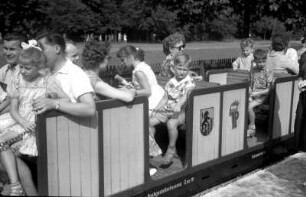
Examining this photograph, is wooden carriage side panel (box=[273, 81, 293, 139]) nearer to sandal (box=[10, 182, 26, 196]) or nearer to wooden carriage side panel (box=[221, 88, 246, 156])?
wooden carriage side panel (box=[221, 88, 246, 156])

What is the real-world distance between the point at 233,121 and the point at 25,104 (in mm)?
2406

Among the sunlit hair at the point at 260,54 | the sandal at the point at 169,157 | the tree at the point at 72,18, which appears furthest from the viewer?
the tree at the point at 72,18

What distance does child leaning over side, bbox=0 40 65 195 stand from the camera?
3.06 m

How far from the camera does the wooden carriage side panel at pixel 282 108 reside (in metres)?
5.35

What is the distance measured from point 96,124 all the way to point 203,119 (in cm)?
140

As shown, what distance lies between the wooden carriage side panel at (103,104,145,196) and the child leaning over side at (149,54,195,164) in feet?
1.85

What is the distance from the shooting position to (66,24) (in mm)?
38406

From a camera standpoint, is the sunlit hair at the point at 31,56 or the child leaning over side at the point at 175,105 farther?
the child leaning over side at the point at 175,105

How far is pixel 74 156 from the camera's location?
10.5 feet

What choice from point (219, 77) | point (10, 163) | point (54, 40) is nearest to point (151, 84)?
point (54, 40)

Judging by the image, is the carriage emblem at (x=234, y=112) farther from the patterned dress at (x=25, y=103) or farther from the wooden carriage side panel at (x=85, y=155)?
the patterned dress at (x=25, y=103)

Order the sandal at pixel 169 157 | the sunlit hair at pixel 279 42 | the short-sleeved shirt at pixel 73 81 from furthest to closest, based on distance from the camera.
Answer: the sunlit hair at pixel 279 42
the sandal at pixel 169 157
the short-sleeved shirt at pixel 73 81

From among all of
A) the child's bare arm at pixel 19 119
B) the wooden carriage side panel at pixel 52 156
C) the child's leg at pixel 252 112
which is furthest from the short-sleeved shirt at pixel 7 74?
the child's leg at pixel 252 112

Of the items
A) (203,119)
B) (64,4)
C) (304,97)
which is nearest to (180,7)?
(304,97)
